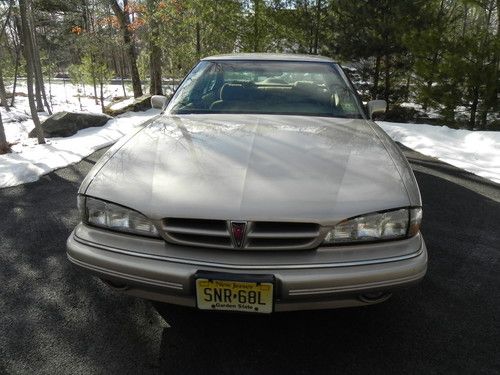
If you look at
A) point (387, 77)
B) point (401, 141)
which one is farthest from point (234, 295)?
point (387, 77)

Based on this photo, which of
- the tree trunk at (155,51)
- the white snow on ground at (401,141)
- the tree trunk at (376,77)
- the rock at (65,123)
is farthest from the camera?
the tree trunk at (155,51)

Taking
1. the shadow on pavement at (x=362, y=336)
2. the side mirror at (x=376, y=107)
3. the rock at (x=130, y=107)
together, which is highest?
the side mirror at (x=376, y=107)

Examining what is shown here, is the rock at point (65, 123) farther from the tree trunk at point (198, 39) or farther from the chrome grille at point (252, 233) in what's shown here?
the chrome grille at point (252, 233)

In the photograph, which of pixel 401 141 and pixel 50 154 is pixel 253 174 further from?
pixel 401 141

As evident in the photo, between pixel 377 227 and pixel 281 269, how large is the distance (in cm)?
48

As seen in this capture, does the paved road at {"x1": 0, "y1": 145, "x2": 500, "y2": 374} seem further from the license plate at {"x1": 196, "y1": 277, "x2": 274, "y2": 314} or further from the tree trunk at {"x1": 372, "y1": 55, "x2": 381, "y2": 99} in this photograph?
the tree trunk at {"x1": 372, "y1": 55, "x2": 381, "y2": 99}

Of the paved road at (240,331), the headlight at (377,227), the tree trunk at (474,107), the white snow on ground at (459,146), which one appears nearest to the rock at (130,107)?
the white snow on ground at (459,146)

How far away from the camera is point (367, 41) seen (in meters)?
11.9

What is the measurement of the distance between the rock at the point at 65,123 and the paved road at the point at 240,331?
5618 mm

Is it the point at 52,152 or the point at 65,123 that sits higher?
the point at 65,123

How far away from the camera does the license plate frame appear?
1592mm

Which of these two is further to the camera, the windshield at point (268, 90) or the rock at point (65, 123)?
the rock at point (65, 123)

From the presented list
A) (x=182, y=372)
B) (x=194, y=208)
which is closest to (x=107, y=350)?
(x=182, y=372)

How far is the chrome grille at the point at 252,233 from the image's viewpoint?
1.65 metres
